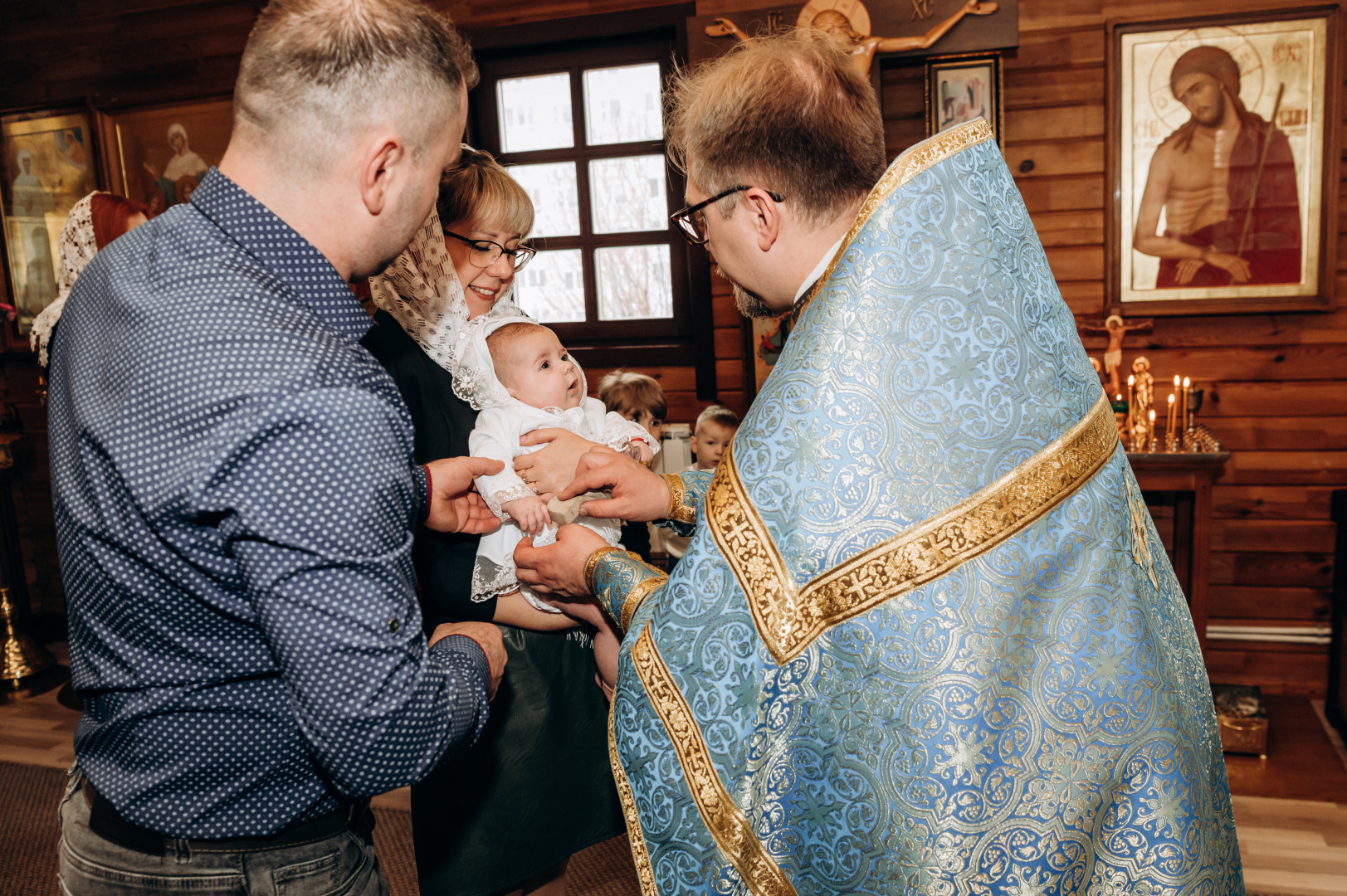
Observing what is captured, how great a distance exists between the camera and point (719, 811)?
3.76 ft

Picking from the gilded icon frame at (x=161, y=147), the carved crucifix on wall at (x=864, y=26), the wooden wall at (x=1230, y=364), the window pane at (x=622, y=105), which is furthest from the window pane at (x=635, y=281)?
the gilded icon frame at (x=161, y=147)

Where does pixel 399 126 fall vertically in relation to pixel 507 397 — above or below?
above

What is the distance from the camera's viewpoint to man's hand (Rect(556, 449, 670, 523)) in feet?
5.61

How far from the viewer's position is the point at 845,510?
1104mm

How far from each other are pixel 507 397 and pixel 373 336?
301 millimetres

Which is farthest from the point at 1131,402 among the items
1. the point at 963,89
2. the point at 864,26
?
the point at 864,26

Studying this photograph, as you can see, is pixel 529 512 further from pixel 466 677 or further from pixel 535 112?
pixel 535 112

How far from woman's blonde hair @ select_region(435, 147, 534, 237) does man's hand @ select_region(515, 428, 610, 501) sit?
46cm

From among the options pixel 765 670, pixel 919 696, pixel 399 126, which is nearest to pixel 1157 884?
pixel 919 696

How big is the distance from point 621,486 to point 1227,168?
3490mm

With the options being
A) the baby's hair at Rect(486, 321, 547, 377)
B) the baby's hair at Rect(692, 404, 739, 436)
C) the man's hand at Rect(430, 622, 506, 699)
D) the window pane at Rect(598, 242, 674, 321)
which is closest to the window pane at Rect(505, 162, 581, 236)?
the window pane at Rect(598, 242, 674, 321)

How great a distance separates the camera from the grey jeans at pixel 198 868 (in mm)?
1112

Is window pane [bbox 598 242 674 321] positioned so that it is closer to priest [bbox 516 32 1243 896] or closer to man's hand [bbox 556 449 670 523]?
man's hand [bbox 556 449 670 523]

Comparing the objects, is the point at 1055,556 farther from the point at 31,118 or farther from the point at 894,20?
the point at 31,118
